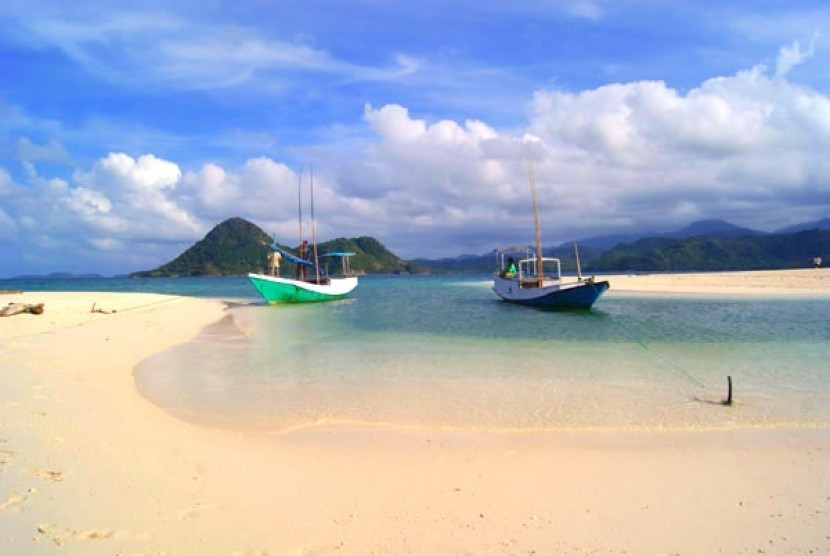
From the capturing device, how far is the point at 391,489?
573 cm

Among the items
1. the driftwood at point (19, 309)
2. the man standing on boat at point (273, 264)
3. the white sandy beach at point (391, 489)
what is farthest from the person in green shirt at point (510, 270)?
the white sandy beach at point (391, 489)

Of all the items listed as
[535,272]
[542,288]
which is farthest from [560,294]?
[535,272]

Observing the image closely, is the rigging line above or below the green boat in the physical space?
below

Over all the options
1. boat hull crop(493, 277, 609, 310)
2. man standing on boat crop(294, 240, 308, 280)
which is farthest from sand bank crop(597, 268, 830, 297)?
man standing on boat crop(294, 240, 308, 280)

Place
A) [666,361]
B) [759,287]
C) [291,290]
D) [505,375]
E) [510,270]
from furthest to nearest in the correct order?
[759,287] → [510,270] → [291,290] → [666,361] → [505,375]

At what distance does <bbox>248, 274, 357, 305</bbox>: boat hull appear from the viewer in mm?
37812

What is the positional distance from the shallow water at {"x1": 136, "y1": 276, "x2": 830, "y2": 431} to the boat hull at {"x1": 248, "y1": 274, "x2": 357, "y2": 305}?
14153 mm

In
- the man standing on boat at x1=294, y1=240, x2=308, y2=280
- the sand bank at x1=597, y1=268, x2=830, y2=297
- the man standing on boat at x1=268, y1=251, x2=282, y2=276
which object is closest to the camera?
the man standing on boat at x1=268, y1=251, x2=282, y2=276

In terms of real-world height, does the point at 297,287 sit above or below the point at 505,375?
above

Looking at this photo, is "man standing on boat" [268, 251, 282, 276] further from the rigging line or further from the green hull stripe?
the rigging line

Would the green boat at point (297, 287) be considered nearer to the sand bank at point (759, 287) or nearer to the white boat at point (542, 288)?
the white boat at point (542, 288)

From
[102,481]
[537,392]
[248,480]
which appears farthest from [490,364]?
[102,481]

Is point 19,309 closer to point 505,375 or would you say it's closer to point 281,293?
point 281,293

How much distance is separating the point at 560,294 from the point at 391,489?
86.8 feet
